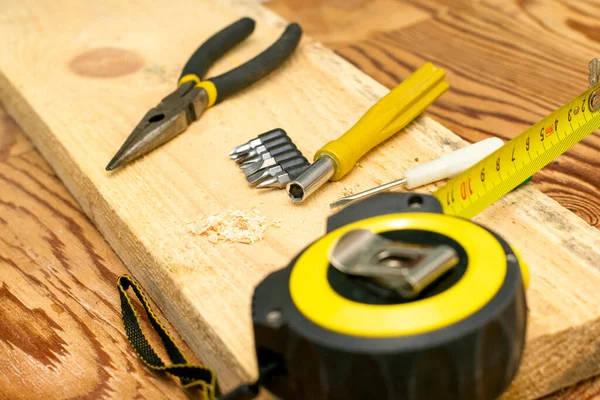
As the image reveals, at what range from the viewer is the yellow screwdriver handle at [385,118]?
3.13 feet

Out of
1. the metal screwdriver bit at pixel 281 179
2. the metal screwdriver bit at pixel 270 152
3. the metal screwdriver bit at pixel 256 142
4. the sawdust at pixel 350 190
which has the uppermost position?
the metal screwdriver bit at pixel 256 142

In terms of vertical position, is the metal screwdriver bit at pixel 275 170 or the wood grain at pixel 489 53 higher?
the metal screwdriver bit at pixel 275 170

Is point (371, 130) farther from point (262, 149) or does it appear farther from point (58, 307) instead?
point (58, 307)

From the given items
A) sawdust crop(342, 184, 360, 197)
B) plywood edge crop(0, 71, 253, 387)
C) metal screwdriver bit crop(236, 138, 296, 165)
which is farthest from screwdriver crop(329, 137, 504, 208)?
plywood edge crop(0, 71, 253, 387)

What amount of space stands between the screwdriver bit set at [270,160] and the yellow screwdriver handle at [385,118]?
0.04 meters

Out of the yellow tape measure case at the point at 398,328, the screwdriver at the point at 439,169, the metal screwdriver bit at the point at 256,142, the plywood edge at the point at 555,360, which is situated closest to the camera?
the yellow tape measure case at the point at 398,328

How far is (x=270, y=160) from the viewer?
98 cm

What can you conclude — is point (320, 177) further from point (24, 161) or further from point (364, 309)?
point (24, 161)

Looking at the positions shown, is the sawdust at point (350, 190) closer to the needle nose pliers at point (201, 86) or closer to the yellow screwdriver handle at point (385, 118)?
the yellow screwdriver handle at point (385, 118)

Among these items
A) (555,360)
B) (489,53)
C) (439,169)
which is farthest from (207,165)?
(489,53)

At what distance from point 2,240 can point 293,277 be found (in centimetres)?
55

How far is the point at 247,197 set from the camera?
0.95 m

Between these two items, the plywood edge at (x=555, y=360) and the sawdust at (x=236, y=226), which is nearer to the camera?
the plywood edge at (x=555, y=360)

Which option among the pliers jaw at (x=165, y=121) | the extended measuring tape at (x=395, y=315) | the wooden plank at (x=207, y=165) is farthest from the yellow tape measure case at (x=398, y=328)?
the pliers jaw at (x=165, y=121)
